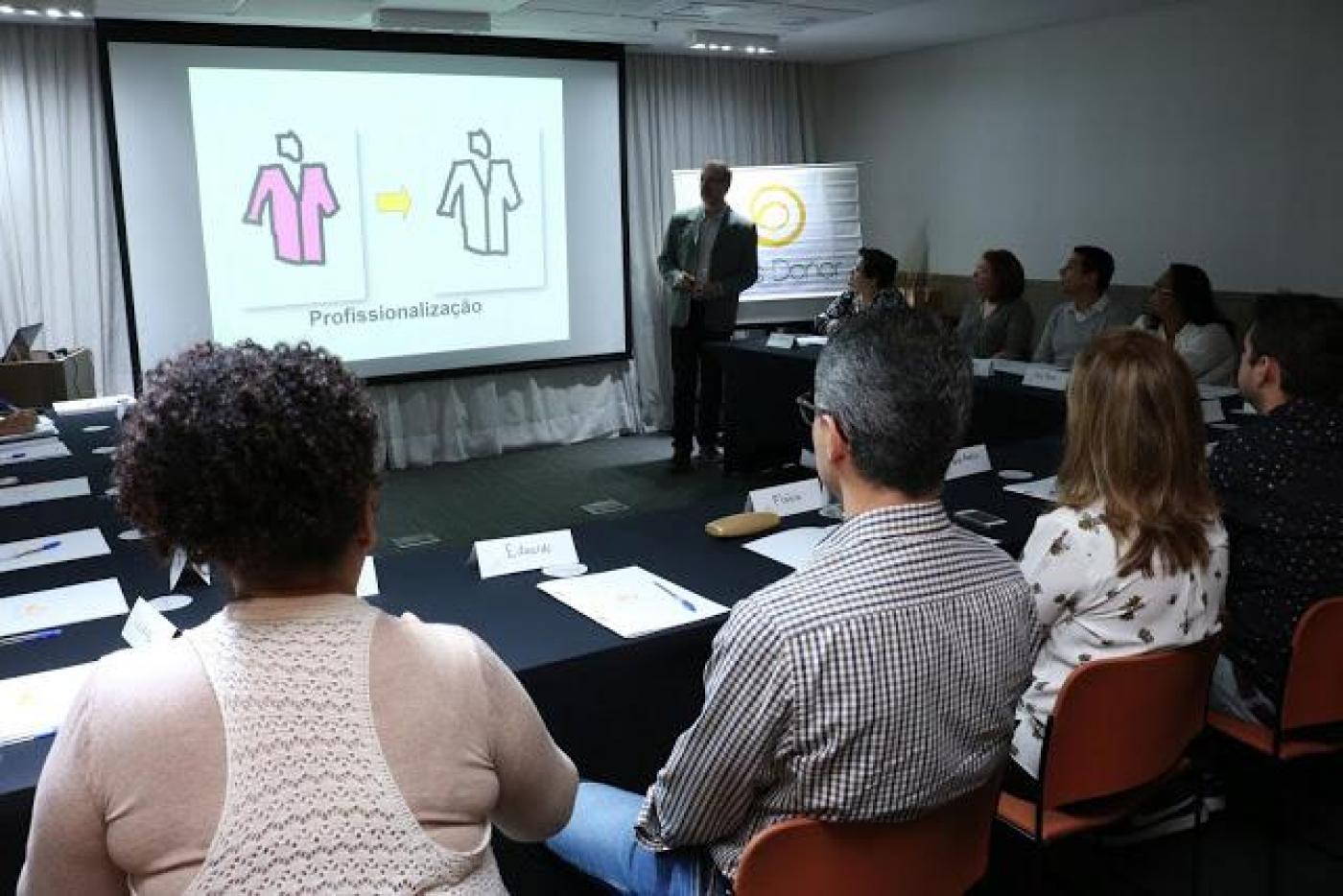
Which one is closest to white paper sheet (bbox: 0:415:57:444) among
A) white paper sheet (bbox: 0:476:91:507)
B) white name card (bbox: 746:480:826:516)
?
white paper sheet (bbox: 0:476:91:507)

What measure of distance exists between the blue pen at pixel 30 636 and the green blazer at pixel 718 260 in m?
4.47

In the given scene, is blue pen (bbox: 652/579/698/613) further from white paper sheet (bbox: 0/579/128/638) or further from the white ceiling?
the white ceiling

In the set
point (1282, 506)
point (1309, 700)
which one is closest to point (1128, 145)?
point (1282, 506)

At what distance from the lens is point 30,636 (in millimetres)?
1735

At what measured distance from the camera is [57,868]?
0.89 m

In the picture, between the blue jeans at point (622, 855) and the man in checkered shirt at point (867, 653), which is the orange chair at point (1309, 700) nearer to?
the man in checkered shirt at point (867, 653)

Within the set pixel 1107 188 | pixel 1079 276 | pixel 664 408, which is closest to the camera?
pixel 1079 276

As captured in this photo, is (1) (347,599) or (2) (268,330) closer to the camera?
(1) (347,599)

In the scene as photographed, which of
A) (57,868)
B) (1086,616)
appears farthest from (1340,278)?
(57,868)

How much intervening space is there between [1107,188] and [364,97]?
398 centimetres

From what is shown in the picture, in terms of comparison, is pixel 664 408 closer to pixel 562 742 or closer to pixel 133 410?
pixel 562 742

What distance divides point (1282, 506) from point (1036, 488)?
0.63 metres

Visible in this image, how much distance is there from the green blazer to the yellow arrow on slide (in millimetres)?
1413

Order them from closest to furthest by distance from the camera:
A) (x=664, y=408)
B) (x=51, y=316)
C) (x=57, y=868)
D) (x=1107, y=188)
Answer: (x=57, y=868) < (x=51, y=316) < (x=1107, y=188) < (x=664, y=408)
